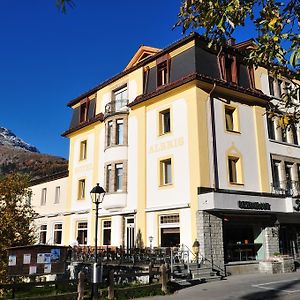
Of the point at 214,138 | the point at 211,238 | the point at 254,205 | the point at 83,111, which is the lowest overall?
the point at 211,238

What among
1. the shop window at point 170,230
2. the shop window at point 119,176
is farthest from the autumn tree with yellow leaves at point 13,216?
the shop window at point 119,176

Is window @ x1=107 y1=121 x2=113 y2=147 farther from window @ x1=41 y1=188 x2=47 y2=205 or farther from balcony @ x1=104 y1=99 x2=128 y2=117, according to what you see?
window @ x1=41 y1=188 x2=47 y2=205

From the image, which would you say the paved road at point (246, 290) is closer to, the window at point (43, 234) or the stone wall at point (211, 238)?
the stone wall at point (211, 238)

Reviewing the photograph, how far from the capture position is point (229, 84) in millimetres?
21719

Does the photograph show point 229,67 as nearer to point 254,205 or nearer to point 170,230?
point 254,205

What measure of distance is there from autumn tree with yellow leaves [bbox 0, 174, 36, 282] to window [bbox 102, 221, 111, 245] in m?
10.1

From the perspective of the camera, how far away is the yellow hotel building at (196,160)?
19.5 meters

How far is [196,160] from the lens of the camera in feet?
63.9

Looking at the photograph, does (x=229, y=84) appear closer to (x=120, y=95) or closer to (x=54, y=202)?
(x=120, y=95)

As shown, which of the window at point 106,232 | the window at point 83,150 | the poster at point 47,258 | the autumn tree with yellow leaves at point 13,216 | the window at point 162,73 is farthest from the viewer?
the window at point 83,150

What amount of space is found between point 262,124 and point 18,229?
1562 cm

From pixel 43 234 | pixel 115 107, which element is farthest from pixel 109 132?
pixel 43 234

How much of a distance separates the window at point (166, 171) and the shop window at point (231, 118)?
4033 millimetres

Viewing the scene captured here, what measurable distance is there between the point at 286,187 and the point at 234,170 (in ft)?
13.8
